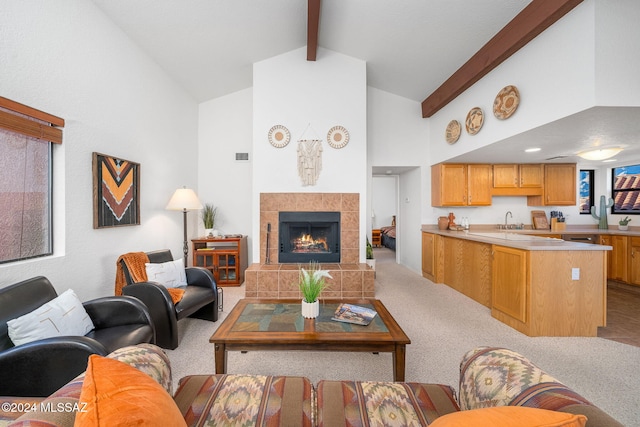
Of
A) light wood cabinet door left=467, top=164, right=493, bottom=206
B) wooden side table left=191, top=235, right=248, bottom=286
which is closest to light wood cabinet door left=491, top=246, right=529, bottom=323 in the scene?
light wood cabinet door left=467, top=164, right=493, bottom=206

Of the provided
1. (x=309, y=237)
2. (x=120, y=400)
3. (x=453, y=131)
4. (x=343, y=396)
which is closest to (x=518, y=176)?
(x=453, y=131)

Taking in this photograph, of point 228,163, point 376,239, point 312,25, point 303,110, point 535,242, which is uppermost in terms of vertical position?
point 312,25

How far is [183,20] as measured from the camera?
2.86 m

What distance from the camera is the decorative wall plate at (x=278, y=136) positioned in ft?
12.6

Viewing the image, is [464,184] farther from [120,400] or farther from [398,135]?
[120,400]

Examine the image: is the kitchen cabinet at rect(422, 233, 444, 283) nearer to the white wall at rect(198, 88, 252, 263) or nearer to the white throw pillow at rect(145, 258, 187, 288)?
the white wall at rect(198, 88, 252, 263)

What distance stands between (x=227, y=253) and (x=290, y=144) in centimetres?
190

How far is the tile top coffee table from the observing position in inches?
63.3

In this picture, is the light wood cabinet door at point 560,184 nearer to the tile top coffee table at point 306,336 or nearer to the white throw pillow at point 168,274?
the tile top coffee table at point 306,336

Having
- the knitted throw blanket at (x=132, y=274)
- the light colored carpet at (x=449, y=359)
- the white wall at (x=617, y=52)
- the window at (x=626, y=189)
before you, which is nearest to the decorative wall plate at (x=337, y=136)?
the light colored carpet at (x=449, y=359)

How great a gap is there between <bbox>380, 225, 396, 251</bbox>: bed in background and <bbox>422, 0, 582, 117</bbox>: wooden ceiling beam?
12.7 feet

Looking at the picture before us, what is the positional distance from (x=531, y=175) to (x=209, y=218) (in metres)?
5.40

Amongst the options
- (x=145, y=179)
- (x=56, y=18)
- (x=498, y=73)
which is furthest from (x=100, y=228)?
(x=498, y=73)

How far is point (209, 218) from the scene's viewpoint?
4457mm
